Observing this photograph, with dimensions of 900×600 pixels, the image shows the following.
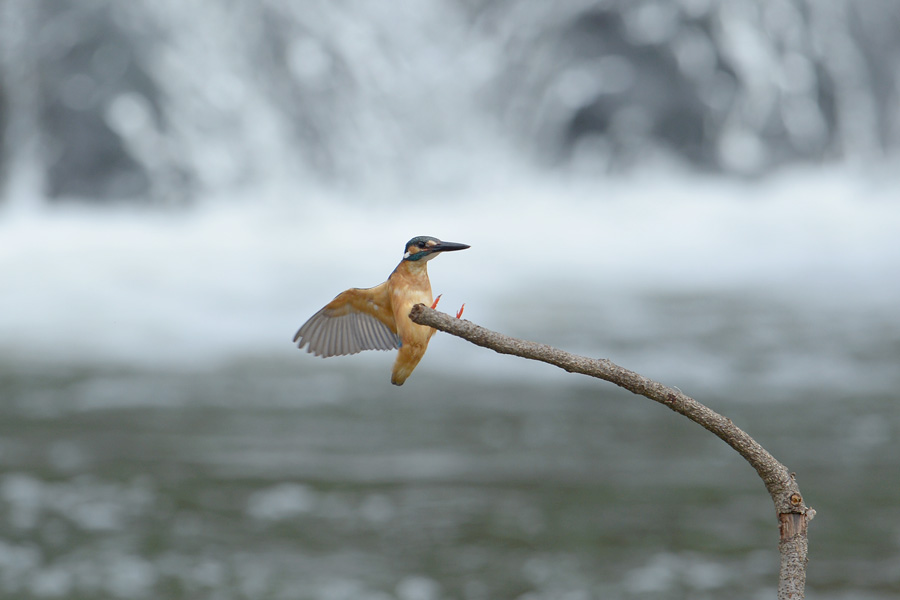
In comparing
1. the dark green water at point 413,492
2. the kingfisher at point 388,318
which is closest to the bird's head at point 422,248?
the kingfisher at point 388,318

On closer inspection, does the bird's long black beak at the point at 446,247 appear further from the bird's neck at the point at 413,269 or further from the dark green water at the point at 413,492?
the dark green water at the point at 413,492

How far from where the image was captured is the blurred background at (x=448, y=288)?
1155cm

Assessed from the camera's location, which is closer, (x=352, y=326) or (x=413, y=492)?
(x=352, y=326)

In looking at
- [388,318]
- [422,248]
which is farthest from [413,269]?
[388,318]

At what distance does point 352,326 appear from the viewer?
5.60 feet

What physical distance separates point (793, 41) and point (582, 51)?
5181 millimetres

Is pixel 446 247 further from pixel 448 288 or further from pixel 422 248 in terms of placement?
pixel 448 288

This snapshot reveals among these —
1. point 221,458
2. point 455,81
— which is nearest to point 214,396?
point 221,458

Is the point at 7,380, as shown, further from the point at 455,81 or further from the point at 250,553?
the point at 455,81

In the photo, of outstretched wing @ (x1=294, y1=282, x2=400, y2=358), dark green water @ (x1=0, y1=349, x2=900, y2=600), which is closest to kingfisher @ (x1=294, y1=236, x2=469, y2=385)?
outstretched wing @ (x1=294, y1=282, x2=400, y2=358)

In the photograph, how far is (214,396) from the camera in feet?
54.4

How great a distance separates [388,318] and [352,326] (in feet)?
0.34

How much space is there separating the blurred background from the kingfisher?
9.02 metres

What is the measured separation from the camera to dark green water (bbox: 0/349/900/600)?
421 inches
